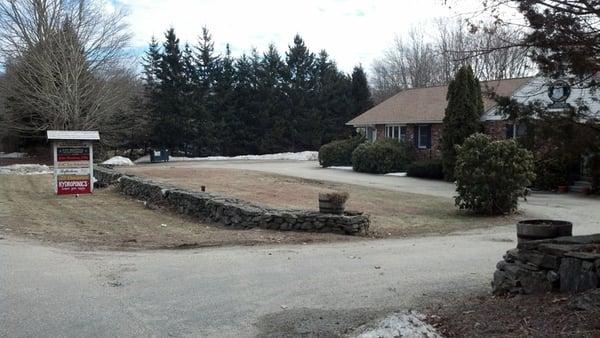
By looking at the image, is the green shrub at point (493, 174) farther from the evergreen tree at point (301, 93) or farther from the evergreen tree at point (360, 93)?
the evergreen tree at point (360, 93)

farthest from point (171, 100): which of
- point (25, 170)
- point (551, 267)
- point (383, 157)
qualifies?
point (551, 267)

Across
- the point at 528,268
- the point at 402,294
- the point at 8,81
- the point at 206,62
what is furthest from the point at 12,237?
the point at 206,62

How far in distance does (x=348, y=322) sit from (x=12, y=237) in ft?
29.1

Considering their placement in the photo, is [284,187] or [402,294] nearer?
[402,294]

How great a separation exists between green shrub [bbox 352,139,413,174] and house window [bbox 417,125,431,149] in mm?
779

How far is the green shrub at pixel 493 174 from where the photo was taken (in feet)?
53.9

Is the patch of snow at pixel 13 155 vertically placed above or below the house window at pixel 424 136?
below

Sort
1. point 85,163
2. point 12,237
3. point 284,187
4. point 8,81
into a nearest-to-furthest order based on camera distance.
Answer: point 12,237
point 85,163
point 284,187
point 8,81

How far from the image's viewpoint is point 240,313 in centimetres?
644

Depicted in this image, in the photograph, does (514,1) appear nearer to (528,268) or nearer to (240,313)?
(528,268)

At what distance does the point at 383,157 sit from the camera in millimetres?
33031

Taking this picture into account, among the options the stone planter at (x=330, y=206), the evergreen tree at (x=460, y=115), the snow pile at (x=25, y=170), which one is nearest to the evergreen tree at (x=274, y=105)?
the snow pile at (x=25, y=170)

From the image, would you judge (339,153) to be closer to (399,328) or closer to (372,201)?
(372,201)

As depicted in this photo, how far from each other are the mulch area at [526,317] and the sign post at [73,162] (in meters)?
17.8
